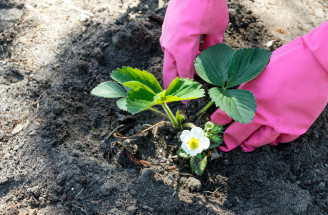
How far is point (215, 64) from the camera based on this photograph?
144cm

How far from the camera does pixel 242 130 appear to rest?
1403 mm

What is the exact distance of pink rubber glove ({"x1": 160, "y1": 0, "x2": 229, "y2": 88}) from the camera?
1.47m

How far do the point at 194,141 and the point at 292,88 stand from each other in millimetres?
453

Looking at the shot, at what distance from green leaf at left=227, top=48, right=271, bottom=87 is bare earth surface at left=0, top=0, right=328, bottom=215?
0.33m

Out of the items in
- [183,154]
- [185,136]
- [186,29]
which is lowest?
[183,154]

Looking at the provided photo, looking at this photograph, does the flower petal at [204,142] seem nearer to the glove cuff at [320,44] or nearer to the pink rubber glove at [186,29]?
the pink rubber glove at [186,29]

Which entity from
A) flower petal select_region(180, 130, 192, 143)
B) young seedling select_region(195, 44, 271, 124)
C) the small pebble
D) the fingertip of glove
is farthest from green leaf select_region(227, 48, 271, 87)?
the small pebble

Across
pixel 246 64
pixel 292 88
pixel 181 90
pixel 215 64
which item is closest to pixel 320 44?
pixel 292 88

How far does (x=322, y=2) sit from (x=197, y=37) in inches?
56.6

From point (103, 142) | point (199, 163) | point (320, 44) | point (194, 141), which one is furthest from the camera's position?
point (103, 142)

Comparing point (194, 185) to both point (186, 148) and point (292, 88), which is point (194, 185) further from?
point (292, 88)

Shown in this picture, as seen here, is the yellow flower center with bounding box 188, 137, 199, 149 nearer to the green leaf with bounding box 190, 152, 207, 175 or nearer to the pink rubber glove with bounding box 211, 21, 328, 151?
the green leaf with bounding box 190, 152, 207, 175

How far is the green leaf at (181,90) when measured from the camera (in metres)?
1.22

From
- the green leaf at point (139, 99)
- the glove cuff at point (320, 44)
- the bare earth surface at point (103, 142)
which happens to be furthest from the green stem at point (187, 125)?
the glove cuff at point (320, 44)
